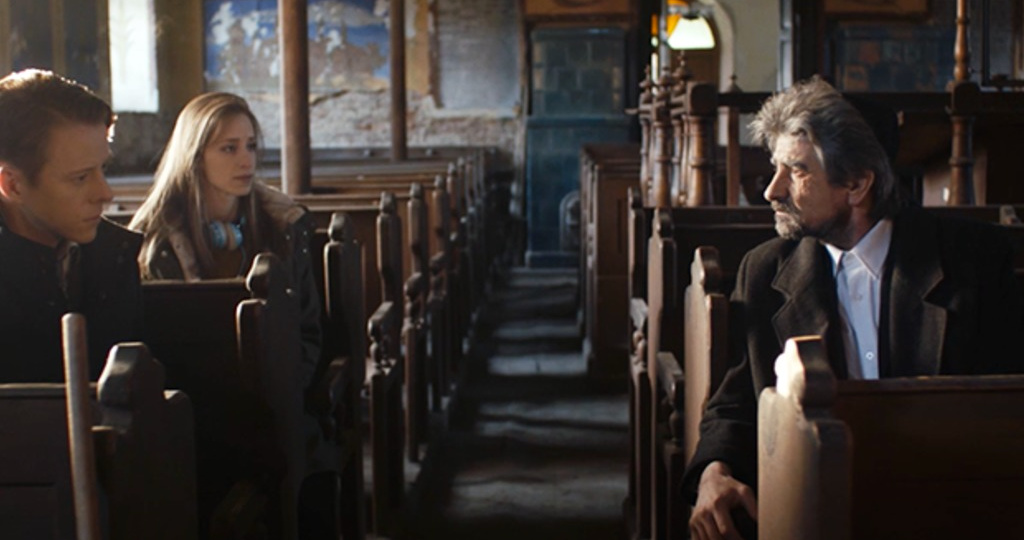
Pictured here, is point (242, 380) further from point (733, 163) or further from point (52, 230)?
point (733, 163)

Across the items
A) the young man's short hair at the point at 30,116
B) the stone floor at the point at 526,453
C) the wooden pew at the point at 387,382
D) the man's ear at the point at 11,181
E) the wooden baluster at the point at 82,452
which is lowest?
the stone floor at the point at 526,453

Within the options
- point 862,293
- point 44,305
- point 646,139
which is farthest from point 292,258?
point 646,139

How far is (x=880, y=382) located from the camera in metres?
1.48

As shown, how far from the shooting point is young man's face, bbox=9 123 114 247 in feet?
6.71

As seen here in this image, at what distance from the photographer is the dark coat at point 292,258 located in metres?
3.03

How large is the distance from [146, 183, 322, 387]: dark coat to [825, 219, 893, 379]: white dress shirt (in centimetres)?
133

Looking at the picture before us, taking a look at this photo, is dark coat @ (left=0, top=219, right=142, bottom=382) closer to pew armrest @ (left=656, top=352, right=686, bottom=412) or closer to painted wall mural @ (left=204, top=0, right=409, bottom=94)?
pew armrest @ (left=656, top=352, right=686, bottom=412)

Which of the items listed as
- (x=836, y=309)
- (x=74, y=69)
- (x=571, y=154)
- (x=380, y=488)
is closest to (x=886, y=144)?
(x=836, y=309)

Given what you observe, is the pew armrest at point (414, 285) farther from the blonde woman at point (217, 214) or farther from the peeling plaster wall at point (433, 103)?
the peeling plaster wall at point (433, 103)

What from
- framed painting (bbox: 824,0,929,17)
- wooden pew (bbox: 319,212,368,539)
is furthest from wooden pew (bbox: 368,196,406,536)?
framed painting (bbox: 824,0,929,17)

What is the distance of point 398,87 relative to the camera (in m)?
10.2

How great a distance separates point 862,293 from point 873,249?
0.28 feet

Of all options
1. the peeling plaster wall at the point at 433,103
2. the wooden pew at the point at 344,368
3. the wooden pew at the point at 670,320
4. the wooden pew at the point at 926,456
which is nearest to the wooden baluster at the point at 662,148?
the wooden pew at the point at 670,320

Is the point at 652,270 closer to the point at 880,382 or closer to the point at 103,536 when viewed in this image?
the point at 880,382
